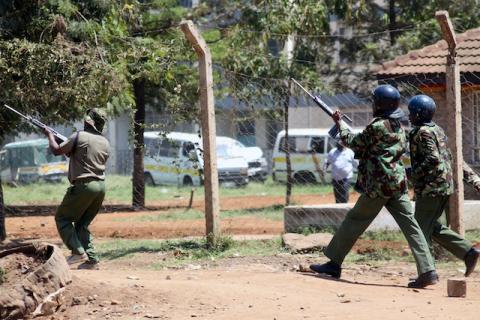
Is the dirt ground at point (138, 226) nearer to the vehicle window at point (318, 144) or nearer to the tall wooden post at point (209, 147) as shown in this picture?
the tall wooden post at point (209, 147)

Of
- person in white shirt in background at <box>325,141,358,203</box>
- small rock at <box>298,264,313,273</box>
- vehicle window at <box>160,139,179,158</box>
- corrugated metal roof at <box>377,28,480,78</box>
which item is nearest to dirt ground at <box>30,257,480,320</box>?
small rock at <box>298,264,313,273</box>

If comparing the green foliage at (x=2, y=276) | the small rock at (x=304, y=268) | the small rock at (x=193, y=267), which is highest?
the green foliage at (x=2, y=276)

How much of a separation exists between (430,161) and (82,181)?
146 inches

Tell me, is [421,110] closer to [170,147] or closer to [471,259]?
[471,259]

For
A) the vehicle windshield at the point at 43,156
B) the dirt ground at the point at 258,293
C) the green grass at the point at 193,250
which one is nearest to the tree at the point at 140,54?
the green grass at the point at 193,250

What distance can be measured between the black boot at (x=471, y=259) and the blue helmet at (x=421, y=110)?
1377 mm

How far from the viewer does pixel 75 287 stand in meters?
8.15

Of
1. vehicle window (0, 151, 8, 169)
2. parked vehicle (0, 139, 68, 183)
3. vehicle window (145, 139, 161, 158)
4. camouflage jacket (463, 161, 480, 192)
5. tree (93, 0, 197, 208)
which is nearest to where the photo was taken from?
camouflage jacket (463, 161, 480, 192)

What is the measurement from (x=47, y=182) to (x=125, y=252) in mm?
20482

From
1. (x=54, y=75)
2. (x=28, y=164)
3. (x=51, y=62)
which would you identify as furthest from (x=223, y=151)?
(x=51, y=62)

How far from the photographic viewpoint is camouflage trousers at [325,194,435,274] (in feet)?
30.2

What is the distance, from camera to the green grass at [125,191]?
88.6 ft

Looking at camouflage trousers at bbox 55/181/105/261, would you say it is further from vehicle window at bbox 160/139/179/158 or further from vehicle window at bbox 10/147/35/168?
vehicle window at bbox 10/147/35/168

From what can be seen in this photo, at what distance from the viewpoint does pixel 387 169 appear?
29.9 ft
